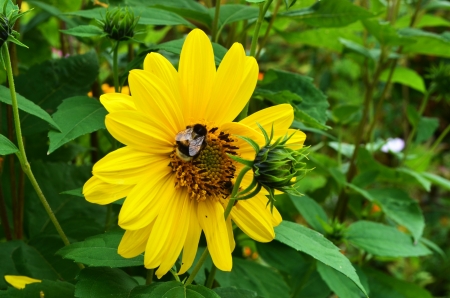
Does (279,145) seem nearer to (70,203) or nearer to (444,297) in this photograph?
(70,203)

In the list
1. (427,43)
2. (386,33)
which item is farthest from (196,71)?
(427,43)

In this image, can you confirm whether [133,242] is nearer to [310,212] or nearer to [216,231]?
[216,231]

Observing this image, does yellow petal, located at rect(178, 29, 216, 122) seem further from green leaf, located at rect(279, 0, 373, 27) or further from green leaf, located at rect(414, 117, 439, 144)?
green leaf, located at rect(414, 117, 439, 144)

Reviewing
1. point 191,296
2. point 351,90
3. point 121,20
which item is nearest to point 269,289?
point 191,296

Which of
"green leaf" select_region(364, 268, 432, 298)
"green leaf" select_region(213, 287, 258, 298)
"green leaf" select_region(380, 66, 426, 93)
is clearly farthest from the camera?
"green leaf" select_region(380, 66, 426, 93)

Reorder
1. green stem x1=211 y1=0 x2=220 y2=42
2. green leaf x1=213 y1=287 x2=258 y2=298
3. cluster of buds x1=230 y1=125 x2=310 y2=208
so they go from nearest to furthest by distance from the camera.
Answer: cluster of buds x1=230 y1=125 x2=310 y2=208 → green leaf x1=213 y1=287 x2=258 y2=298 → green stem x1=211 y1=0 x2=220 y2=42

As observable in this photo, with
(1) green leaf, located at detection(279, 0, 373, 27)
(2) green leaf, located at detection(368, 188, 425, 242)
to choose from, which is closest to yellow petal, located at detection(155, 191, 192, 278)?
(1) green leaf, located at detection(279, 0, 373, 27)
